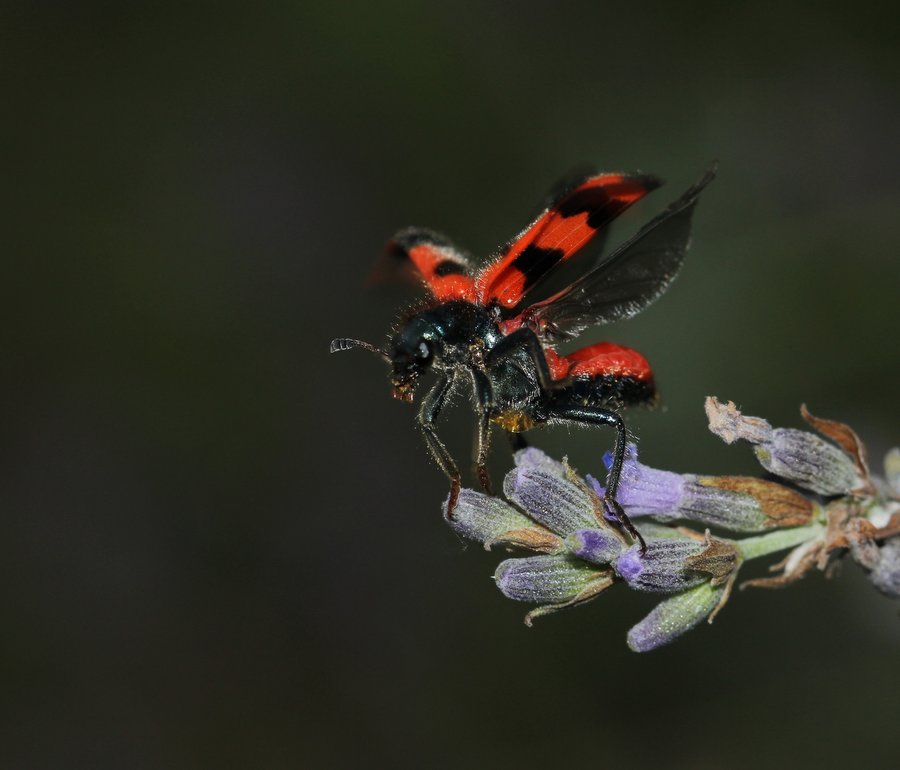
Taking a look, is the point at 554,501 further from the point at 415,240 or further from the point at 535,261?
the point at 415,240

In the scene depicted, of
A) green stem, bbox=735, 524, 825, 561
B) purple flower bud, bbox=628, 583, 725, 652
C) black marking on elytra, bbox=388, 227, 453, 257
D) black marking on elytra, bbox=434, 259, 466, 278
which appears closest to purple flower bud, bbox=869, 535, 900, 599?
green stem, bbox=735, 524, 825, 561

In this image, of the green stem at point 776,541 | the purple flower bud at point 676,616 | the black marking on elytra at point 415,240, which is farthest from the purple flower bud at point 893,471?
the black marking on elytra at point 415,240

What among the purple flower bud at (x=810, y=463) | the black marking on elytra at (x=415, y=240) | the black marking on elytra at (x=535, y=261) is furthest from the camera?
the black marking on elytra at (x=415, y=240)

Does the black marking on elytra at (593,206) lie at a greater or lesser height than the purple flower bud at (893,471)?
greater

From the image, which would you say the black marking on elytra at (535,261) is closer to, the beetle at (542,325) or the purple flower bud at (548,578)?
the beetle at (542,325)

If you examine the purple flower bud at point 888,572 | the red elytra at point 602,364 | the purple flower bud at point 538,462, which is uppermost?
the red elytra at point 602,364

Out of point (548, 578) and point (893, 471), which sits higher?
point (548, 578)

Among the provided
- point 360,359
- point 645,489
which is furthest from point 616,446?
point 360,359

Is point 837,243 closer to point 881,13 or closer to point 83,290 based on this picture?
point 881,13

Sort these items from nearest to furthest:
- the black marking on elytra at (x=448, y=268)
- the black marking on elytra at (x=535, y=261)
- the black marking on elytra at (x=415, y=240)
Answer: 1. the black marking on elytra at (x=535, y=261)
2. the black marking on elytra at (x=448, y=268)
3. the black marking on elytra at (x=415, y=240)
